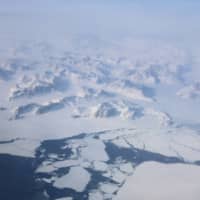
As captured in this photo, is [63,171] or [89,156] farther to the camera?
[89,156]

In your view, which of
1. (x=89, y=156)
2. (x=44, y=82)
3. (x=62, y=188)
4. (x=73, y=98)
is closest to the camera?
(x=62, y=188)

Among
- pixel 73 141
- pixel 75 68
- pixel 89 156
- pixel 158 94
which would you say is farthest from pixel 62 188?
pixel 75 68

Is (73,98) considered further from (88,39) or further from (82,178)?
(88,39)

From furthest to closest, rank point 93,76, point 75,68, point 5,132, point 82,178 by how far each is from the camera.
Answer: point 75,68, point 93,76, point 5,132, point 82,178

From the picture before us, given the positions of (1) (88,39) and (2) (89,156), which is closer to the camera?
(2) (89,156)

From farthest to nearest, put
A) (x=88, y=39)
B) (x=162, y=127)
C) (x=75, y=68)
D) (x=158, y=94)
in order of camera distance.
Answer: (x=88, y=39) < (x=75, y=68) < (x=158, y=94) < (x=162, y=127)

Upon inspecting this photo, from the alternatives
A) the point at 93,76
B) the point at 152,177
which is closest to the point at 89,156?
the point at 152,177

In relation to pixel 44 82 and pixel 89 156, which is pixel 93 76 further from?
pixel 89 156

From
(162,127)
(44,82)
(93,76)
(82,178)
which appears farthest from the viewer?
(93,76)
